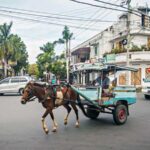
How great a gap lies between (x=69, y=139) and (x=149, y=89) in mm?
14871

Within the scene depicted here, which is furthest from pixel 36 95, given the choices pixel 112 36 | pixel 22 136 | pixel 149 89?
pixel 112 36

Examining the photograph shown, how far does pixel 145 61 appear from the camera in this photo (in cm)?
3584

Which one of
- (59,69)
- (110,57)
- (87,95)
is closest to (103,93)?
(87,95)

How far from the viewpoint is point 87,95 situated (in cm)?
1067

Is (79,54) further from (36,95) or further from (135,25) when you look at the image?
(36,95)

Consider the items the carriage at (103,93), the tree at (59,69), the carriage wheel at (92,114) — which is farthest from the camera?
the tree at (59,69)

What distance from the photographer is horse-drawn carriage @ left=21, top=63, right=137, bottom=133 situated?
387 inches

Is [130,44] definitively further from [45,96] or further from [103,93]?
[45,96]

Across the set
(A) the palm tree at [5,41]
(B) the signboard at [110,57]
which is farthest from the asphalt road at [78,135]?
(A) the palm tree at [5,41]

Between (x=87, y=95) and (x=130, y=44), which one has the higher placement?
(x=130, y=44)

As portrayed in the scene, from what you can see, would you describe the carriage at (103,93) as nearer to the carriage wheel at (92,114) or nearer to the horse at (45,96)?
the carriage wheel at (92,114)

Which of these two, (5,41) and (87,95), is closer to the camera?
(87,95)

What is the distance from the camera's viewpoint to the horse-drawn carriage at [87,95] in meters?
9.82

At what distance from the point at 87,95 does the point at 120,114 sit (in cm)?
165
